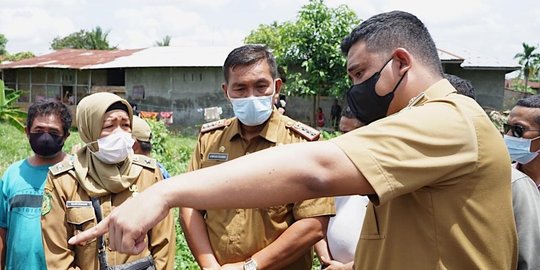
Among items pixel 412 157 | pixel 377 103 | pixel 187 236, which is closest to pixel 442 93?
pixel 377 103

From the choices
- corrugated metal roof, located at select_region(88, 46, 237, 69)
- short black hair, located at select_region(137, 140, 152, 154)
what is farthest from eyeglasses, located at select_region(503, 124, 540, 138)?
corrugated metal roof, located at select_region(88, 46, 237, 69)

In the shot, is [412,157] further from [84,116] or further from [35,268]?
[35,268]

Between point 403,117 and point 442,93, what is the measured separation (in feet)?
0.85

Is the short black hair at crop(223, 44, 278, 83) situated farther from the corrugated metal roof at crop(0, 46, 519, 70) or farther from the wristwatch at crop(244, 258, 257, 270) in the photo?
the corrugated metal roof at crop(0, 46, 519, 70)

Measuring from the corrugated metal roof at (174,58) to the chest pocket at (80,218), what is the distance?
56.8ft

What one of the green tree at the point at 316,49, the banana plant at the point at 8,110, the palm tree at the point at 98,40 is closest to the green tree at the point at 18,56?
the palm tree at the point at 98,40

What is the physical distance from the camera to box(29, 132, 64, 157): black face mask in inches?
129

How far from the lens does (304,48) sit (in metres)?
16.7

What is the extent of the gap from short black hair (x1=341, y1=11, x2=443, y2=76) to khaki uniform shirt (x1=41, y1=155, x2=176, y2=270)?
1488 mm

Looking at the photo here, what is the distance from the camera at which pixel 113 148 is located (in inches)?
113

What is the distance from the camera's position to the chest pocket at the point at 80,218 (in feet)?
8.76

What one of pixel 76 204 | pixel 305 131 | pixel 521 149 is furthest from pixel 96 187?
pixel 521 149

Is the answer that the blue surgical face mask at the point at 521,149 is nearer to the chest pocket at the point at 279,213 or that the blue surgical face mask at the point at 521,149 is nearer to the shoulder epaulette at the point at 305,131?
the shoulder epaulette at the point at 305,131

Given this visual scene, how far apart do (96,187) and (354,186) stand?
192 cm
